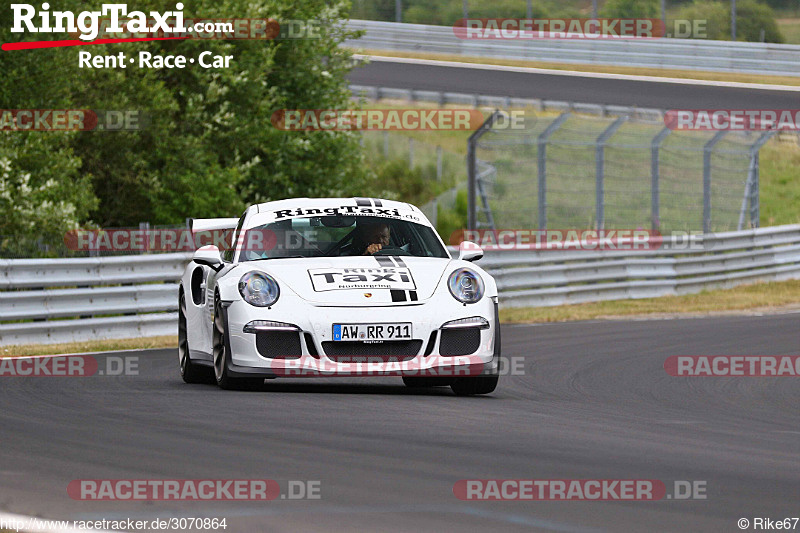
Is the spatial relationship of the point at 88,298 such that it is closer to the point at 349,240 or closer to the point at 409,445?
the point at 349,240

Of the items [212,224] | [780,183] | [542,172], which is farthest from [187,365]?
[780,183]

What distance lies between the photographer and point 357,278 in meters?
9.26

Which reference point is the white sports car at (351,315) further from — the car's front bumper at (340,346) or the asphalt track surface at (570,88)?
the asphalt track surface at (570,88)

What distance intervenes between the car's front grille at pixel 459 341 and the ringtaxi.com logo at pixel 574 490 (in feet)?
10.4

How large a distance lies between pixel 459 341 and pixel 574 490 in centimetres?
342

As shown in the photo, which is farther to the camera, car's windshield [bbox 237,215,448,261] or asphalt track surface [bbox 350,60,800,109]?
asphalt track surface [bbox 350,60,800,109]

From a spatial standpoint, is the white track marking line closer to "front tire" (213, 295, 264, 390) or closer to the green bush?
the green bush

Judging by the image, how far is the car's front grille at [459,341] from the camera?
30.3 feet

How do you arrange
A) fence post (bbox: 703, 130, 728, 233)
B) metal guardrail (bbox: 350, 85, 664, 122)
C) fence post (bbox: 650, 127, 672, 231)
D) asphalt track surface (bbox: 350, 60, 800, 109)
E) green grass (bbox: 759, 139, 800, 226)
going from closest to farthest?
fence post (bbox: 650, 127, 672, 231)
fence post (bbox: 703, 130, 728, 233)
metal guardrail (bbox: 350, 85, 664, 122)
green grass (bbox: 759, 139, 800, 226)
asphalt track surface (bbox: 350, 60, 800, 109)

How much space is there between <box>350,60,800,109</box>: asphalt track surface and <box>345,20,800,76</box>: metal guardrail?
3.77ft

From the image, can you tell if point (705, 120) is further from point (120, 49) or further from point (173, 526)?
point (173, 526)

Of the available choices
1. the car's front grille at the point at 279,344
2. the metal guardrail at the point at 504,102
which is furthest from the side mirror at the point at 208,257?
the metal guardrail at the point at 504,102

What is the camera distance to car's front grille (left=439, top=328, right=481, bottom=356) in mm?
9242

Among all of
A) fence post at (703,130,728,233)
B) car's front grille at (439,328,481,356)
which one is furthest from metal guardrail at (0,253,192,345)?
fence post at (703,130,728,233)
